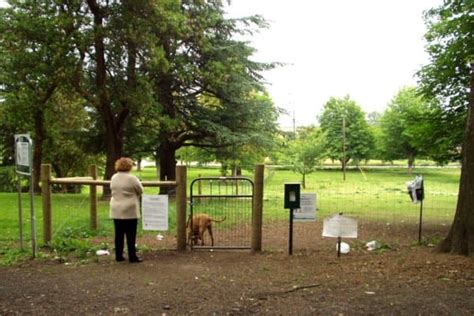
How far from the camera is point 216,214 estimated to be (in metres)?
12.2

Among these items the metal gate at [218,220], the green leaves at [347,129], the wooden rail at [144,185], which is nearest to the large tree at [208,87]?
the metal gate at [218,220]

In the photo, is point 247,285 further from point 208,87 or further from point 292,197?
point 208,87

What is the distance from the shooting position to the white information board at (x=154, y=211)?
317 inches

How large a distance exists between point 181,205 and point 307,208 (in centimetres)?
210

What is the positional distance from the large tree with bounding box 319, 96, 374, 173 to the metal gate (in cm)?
5580

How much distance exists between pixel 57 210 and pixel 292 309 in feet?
40.7

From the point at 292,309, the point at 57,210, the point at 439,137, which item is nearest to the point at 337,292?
the point at 292,309

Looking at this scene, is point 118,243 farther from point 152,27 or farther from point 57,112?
point 57,112

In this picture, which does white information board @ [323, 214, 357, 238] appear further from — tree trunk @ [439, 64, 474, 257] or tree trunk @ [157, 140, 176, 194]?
tree trunk @ [157, 140, 176, 194]

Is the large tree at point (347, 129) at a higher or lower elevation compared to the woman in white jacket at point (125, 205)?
higher

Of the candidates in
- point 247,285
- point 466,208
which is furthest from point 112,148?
point 466,208

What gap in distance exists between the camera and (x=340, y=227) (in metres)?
7.38

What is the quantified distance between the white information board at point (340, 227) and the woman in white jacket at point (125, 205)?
290 cm

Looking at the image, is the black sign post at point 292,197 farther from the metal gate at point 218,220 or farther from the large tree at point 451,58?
the large tree at point 451,58
